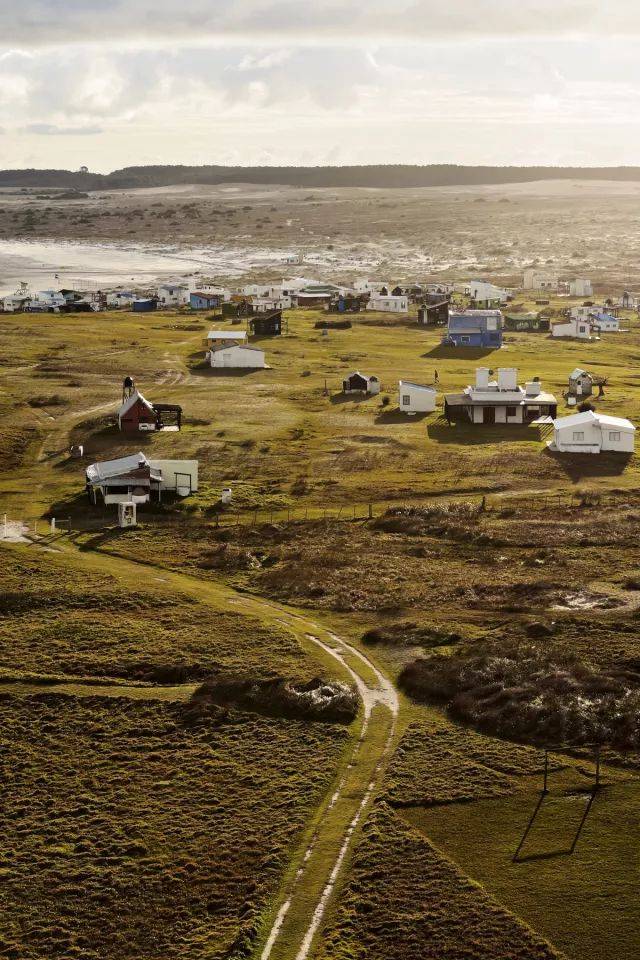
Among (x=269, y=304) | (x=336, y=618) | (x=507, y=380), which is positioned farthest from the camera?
(x=269, y=304)

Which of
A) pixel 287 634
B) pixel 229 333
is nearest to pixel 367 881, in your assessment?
pixel 287 634

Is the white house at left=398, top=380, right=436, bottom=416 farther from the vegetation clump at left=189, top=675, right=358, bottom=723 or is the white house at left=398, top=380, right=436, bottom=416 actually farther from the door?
the vegetation clump at left=189, top=675, right=358, bottom=723

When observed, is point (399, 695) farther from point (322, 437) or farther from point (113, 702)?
point (322, 437)

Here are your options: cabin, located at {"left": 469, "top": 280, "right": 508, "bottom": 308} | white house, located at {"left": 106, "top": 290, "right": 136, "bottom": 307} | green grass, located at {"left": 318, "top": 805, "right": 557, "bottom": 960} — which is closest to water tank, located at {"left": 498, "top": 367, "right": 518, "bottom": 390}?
green grass, located at {"left": 318, "top": 805, "right": 557, "bottom": 960}

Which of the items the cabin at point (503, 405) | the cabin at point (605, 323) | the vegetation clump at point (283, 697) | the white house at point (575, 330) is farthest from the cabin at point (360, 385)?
the vegetation clump at point (283, 697)

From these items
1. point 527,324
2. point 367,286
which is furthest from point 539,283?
point 527,324

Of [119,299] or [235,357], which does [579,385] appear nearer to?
[235,357]

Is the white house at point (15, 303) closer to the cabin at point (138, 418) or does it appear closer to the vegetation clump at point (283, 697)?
the cabin at point (138, 418)
